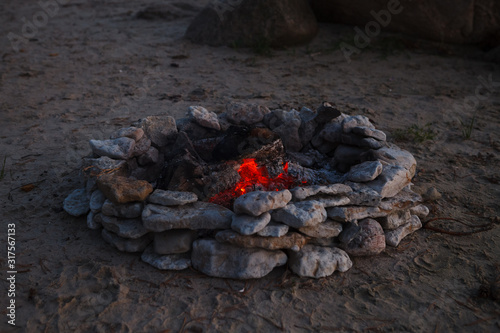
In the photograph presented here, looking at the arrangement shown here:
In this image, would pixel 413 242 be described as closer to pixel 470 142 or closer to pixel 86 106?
pixel 470 142

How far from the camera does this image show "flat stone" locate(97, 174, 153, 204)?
10.1 ft

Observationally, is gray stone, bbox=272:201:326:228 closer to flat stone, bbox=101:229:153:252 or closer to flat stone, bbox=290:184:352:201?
flat stone, bbox=290:184:352:201

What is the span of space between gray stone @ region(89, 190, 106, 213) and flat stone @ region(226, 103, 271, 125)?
4.46 ft

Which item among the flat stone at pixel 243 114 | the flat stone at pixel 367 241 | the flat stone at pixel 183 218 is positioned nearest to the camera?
the flat stone at pixel 183 218

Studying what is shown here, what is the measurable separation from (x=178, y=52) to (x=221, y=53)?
0.73 m

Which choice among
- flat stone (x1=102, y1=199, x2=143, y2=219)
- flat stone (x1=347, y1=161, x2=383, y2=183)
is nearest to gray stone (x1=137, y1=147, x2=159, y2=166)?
flat stone (x1=102, y1=199, x2=143, y2=219)

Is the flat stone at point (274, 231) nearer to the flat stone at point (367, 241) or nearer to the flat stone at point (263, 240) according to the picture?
the flat stone at point (263, 240)

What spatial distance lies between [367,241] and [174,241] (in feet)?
4.38

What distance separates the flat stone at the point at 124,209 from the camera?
308 centimetres

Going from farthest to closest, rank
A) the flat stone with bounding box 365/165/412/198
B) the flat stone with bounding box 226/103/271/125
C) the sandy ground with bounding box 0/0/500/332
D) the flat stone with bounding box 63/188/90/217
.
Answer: the flat stone with bounding box 226/103/271/125, the flat stone with bounding box 63/188/90/217, the flat stone with bounding box 365/165/412/198, the sandy ground with bounding box 0/0/500/332

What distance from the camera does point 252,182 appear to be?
137 inches

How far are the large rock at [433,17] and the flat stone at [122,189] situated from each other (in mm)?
5670

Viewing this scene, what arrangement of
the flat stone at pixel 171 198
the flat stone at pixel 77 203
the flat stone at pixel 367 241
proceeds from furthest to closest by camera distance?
1. the flat stone at pixel 77 203
2. the flat stone at pixel 367 241
3. the flat stone at pixel 171 198

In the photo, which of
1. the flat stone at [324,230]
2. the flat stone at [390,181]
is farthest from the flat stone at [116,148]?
the flat stone at [390,181]
